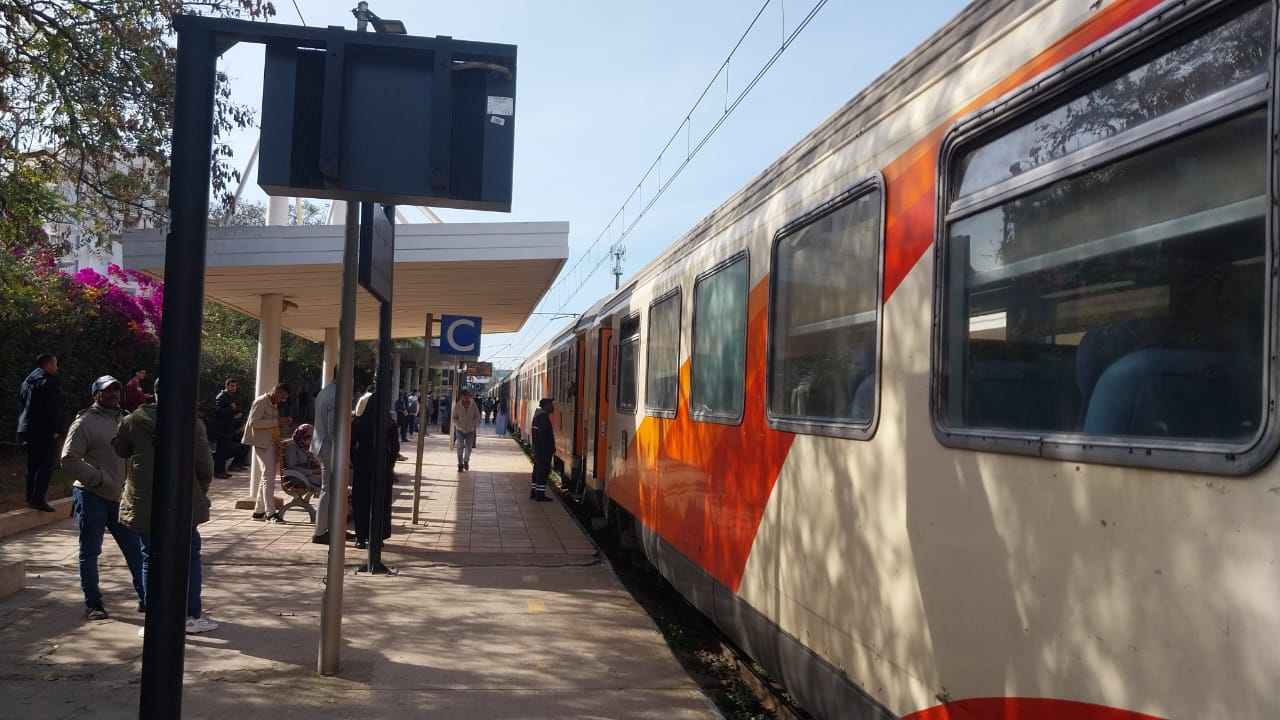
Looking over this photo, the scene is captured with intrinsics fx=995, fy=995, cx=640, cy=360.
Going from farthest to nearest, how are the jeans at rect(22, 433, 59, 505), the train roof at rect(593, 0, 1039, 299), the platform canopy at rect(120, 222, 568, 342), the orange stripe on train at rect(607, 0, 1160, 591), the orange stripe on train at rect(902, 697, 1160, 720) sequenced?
the platform canopy at rect(120, 222, 568, 342) < the jeans at rect(22, 433, 59, 505) < the train roof at rect(593, 0, 1039, 299) < the orange stripe on train at rect(607, 0, 1160, 591) < the orange stripe on train at rect(902, 697, 1160, 720)

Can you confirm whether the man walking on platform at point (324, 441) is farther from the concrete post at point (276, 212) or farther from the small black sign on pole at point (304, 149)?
the concrete post at point (276, 212)

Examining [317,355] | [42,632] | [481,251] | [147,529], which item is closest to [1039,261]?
[147,529]

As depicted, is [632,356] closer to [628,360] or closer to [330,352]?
[628,360]

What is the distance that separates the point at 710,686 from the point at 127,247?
318 inches

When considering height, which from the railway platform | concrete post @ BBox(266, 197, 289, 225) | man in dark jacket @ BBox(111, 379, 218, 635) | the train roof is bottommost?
the railway platform

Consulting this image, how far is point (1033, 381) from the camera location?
277 cm

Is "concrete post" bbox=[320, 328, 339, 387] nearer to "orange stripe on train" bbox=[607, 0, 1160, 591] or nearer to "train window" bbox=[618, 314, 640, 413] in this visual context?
"train window" bbox=[618, 314, 640, 413]

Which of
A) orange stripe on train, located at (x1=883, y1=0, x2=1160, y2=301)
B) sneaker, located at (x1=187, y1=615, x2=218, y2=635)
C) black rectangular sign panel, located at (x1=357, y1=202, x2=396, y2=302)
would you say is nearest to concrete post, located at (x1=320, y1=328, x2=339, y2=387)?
black rectangular sign panel, located at (x1=357, y1=202, x2=396, y2=302)

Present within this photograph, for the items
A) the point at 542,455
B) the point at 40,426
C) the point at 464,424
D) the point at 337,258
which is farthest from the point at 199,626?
the point at 464,424

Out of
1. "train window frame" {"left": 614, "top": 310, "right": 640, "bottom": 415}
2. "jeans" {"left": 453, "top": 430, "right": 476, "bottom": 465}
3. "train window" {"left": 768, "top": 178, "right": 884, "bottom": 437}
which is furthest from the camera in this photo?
"jeans" {"left": 453, "top": 430, "right": 476, "bottom": 465}

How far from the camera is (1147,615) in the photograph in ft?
7.18

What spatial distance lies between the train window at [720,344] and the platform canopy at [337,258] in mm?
5556

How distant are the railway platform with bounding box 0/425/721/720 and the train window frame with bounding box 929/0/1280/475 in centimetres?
287

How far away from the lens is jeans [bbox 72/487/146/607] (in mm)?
6340
